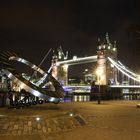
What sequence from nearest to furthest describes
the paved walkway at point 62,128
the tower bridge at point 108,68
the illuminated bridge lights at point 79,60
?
the paved walkway at point 62,128 → the tower bridge at point 108,68 → the illuminated bridge lights at point 79,60

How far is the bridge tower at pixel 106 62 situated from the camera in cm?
9347

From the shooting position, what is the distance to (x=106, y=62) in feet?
325

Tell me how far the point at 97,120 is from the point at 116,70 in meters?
84.6

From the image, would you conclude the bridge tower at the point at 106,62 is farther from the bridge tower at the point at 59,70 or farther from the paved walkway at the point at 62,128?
the paved walkway at the point at 62,128

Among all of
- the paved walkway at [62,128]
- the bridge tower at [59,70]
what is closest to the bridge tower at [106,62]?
the bridge tower at [59,70]

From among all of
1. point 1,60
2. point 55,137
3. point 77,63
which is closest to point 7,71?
point 1,60

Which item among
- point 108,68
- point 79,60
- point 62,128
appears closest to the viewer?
point 62,128

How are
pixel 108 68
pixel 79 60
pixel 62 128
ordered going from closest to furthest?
pixel 62 128 < pixel 108 68 < pixel 79 60

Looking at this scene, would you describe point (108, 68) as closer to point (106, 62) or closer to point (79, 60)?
point (106, 62)

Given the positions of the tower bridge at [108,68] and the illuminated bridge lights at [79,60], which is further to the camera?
the illuminated bridge lights at [79,60]

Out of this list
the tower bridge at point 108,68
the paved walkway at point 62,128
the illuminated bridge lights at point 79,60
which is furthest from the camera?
the illuminated bridge lights at point 79,60

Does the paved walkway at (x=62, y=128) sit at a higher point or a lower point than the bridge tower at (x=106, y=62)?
lower

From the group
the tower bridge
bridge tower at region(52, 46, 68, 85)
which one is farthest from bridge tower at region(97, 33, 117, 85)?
bridge tower at region(52, 46, 68, 85)

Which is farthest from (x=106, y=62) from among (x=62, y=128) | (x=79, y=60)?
(x=62, y=128)
